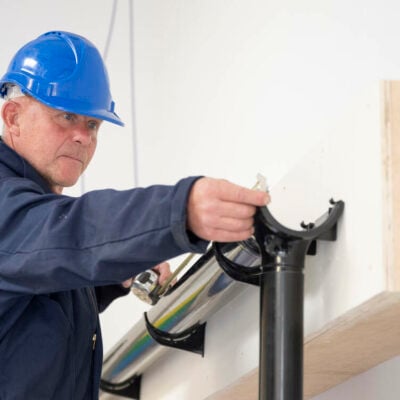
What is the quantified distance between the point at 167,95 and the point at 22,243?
4.39ft

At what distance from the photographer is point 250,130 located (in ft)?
5.12

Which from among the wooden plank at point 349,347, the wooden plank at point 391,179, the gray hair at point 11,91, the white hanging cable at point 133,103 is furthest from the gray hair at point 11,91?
the white hanging cable at point 133,103

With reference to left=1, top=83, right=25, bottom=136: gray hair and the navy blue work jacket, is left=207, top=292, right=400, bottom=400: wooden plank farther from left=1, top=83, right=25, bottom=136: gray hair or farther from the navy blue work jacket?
left=1, top=83, right=25, bottom=136: gray hair

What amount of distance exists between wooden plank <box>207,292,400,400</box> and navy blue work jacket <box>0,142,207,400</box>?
0.18 meters

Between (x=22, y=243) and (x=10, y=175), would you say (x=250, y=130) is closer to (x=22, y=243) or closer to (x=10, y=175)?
(x=10, y=175)

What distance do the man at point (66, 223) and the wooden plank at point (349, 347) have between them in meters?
0.15

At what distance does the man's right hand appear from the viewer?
77 centimetres

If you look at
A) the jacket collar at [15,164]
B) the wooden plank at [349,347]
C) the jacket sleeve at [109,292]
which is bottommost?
the wooden plank at [349,347]

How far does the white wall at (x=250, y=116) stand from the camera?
0.84m

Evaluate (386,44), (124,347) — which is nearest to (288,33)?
(386,44)

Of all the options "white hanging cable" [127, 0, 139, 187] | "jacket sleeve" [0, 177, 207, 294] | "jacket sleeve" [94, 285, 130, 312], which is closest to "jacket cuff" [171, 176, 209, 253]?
"jacket sleeve" [0, 177, 207, 294]

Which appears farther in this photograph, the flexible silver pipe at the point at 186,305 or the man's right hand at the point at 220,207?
the flexible silver pipe at the point at 186,305

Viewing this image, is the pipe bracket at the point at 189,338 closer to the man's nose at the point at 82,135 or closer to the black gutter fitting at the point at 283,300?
the man's nose at the point at 82,135

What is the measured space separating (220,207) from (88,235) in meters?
0.17
